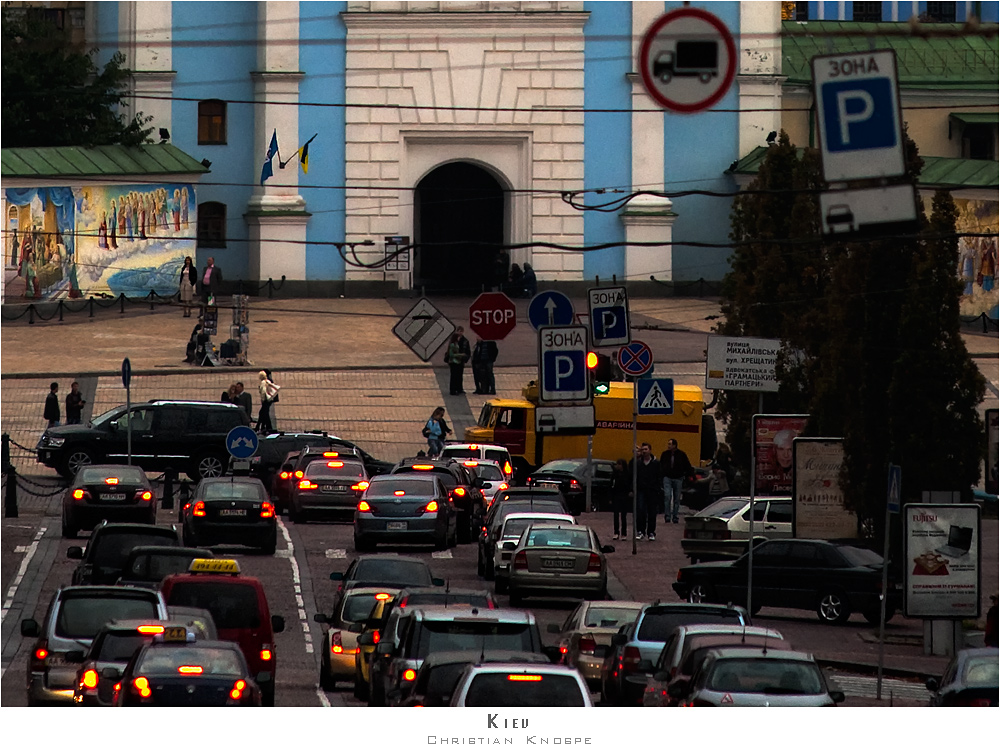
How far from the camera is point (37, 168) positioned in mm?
61219

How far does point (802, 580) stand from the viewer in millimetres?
29625

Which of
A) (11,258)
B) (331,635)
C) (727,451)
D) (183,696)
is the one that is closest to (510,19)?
(11,258)

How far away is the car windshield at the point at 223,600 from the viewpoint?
75.0 feet

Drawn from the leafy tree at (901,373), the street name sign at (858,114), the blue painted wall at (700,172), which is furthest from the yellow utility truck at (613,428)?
the street name sign at (858,114)

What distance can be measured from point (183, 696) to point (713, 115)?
5571 centimetres

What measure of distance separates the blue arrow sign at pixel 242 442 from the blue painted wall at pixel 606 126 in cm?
3077

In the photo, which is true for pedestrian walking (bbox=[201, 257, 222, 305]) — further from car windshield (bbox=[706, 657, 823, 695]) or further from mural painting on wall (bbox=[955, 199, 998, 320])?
car windshield (bbox=[706, 657, 823, 695])

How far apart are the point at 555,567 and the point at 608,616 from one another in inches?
221

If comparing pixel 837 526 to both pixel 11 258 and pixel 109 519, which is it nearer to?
pixel 109 519

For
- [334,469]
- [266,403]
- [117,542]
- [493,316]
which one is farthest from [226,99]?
[117,542]

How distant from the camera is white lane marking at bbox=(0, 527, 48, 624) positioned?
28.9m

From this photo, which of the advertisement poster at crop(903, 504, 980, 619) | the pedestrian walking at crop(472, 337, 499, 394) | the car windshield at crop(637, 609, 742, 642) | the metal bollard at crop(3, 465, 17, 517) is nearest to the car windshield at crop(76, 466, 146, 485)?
the metal bollard at crop(3, 465, 17, 517)

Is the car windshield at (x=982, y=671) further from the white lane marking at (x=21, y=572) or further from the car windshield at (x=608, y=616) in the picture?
the white lane marking at (x=21, y=572)

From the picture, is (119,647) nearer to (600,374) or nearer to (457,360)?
(600,374)
